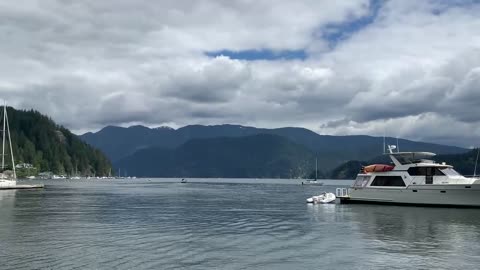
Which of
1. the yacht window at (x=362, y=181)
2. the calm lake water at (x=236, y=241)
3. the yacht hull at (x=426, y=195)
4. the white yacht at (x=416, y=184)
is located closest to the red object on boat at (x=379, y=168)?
the white yacht at (x=416, y=184)

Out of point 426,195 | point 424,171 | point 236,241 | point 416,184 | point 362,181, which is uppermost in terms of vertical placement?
point 424,171

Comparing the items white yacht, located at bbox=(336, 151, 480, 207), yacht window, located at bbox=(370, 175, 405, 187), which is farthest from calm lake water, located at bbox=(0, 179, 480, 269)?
yacht window, located at bbox=(370, 175, 405, 187)

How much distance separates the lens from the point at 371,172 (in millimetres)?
75250

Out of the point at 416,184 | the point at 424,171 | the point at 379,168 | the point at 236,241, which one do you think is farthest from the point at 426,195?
the point at 236,241

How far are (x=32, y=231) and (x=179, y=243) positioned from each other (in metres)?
14.7

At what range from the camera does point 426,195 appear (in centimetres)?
6962

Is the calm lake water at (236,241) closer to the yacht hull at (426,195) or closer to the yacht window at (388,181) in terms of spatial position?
the yacht hull at (426,195)

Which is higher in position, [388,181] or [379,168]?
[379,168]

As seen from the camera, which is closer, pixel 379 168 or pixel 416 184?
pixel 416 184

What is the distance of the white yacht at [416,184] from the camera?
67375 millimetres

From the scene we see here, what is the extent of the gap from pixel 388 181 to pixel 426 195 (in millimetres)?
6228

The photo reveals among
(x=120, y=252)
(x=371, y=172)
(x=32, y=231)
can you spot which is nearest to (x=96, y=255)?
(x=120, y=252)

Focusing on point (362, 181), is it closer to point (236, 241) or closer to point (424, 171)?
point (424, 171)

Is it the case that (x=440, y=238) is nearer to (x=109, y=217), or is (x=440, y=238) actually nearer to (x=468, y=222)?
(x=468, y=222)
